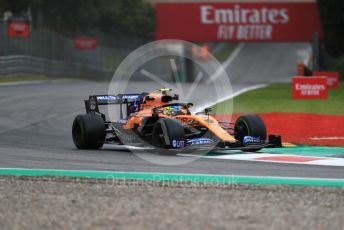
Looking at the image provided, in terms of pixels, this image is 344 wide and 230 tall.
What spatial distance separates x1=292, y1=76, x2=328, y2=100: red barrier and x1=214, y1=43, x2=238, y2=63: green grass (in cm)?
4686

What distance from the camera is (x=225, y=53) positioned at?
8312cm

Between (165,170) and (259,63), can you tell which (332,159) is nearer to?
(165,170)

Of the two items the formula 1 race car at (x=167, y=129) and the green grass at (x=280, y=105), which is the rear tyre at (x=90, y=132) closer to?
the formula 1 race car at (x=167, y=129)

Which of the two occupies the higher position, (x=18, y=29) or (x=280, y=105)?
(x=18, y=29)

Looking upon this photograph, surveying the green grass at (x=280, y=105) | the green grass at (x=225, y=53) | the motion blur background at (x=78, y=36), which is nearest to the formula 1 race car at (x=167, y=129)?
the green grass at (x=280, y=105)

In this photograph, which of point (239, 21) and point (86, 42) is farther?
point (86, 42)

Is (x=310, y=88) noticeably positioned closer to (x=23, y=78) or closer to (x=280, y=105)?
(x=280, y=105)

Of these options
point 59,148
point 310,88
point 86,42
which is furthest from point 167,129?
point 86,42

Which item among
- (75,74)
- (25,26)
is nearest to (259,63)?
(75,74)

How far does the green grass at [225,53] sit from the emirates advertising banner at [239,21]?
21765 mm

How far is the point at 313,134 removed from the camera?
18469 millimetres

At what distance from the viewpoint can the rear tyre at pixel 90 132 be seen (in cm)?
1533

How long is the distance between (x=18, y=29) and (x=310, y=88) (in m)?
20.1

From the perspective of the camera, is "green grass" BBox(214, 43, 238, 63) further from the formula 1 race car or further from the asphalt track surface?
the formula 1 race car
